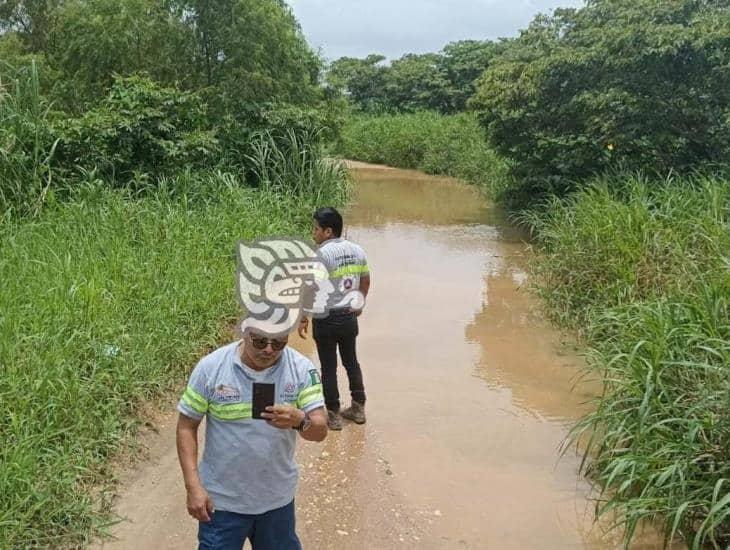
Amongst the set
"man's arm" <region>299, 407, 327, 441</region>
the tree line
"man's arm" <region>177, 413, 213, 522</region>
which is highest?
the tree line

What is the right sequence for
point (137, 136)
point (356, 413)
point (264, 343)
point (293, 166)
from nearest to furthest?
point (264, 343)
point (356, 413)
point (137, 136)
point (293, 166)

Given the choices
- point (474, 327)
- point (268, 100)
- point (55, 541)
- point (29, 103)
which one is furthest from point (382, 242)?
point (55, 541)

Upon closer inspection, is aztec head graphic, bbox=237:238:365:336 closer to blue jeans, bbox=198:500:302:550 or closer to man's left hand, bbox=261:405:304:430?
man's left hand, bbox=261:405:304:430

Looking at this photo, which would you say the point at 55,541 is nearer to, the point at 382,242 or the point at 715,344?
the point at 715,344

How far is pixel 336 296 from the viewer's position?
412 cm

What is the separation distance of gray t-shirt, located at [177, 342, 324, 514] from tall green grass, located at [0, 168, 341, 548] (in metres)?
1.04

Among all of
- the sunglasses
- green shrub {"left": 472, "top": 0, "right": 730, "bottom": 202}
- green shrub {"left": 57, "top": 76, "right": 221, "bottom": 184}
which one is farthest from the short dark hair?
green shrub {"left": 472, "top": 0, "right": 730, "bottom": 202}

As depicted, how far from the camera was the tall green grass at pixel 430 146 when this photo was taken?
1873cm

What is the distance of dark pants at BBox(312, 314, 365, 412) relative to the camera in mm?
4176

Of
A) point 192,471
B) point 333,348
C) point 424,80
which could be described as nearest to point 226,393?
point 192,471

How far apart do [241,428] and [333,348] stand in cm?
208

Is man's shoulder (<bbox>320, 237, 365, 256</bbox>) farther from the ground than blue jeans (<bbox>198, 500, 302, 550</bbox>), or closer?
farther from the ground

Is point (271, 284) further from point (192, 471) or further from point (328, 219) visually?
point (328, 219)

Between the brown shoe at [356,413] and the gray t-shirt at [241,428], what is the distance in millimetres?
2222
